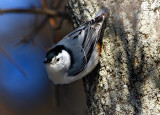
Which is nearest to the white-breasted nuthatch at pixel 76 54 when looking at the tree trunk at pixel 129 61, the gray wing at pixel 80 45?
the gray wing at pixel 80 45

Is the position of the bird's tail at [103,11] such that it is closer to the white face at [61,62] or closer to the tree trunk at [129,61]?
the tree trunk at [129,61]

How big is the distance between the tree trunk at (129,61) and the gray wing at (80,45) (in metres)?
0.17

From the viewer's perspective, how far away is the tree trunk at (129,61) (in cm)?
195

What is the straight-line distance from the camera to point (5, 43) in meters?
4.92

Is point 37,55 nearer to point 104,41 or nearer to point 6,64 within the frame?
point 6,64

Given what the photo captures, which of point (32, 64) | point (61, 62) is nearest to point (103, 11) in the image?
point (61, 62)

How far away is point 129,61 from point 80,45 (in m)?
0.51

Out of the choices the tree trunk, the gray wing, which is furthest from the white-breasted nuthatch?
the tree trunk

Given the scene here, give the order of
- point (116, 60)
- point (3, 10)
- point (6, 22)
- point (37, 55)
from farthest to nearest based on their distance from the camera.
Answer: point (6, 22) < point (37, 55) < point (3, 10) < point (116, 60)

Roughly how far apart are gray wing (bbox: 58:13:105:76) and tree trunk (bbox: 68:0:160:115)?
17cm

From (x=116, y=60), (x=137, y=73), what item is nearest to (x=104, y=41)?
(x=116, y=60)

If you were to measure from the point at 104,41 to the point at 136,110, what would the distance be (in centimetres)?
55

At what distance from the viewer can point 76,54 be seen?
2.43 metres

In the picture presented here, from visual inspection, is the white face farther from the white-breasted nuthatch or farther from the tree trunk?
the tree trunk
